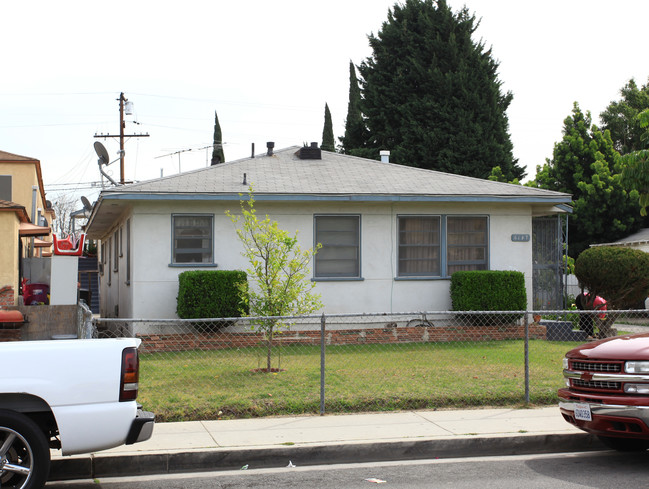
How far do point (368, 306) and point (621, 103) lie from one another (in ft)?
112

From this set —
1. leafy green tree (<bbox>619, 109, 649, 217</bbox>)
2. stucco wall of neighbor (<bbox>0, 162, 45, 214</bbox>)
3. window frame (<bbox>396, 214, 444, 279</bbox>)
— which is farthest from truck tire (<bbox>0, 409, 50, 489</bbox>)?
stucco wall of neighbor (<bbox>0, 162, 45, 214</bbox>)

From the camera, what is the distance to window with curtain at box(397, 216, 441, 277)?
1683 centimetres

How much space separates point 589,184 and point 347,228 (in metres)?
19.7

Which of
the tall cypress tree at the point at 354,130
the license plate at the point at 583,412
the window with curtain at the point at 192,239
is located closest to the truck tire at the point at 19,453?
the license plate at the point at 583,412

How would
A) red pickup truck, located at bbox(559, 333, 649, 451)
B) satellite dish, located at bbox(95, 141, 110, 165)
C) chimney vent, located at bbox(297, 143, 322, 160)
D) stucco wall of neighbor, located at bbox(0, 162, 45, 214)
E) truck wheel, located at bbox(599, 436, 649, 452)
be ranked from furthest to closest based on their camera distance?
1. stucco wall of neighbor, located at bbox(0, 162, 45, 214)
2. satellite dish, located at bbox(95, 141, 110, 165)
3. chimney vent, located at bbox(297, 143, 322, 160)
4. truck wheel, located at bbox(599, 436, 649, 452)
5. red pickup truck, located at bbox(559, 333, 649, 451)

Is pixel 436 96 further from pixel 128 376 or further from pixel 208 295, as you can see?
pixel 128 376

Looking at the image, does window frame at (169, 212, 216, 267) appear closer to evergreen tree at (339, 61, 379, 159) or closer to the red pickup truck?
the red pickup truck

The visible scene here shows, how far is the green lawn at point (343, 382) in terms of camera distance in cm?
929

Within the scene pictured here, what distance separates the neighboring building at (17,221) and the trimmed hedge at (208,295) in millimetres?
4531

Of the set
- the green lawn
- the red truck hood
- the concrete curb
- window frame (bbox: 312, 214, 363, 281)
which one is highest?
window frame (bbox: 312, 214, 363, 281)

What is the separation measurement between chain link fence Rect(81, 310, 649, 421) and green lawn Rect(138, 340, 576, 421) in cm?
2

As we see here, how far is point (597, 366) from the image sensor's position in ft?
23.2

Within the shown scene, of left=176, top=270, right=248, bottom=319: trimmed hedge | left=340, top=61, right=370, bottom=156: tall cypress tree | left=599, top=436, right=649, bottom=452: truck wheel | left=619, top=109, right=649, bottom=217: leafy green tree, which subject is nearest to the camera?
left=599, top=436, right=649, bottom=452: truck wheel

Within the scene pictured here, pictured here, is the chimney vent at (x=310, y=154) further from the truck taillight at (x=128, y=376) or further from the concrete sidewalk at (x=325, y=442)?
the truck taillight at (x=128, y=376)
